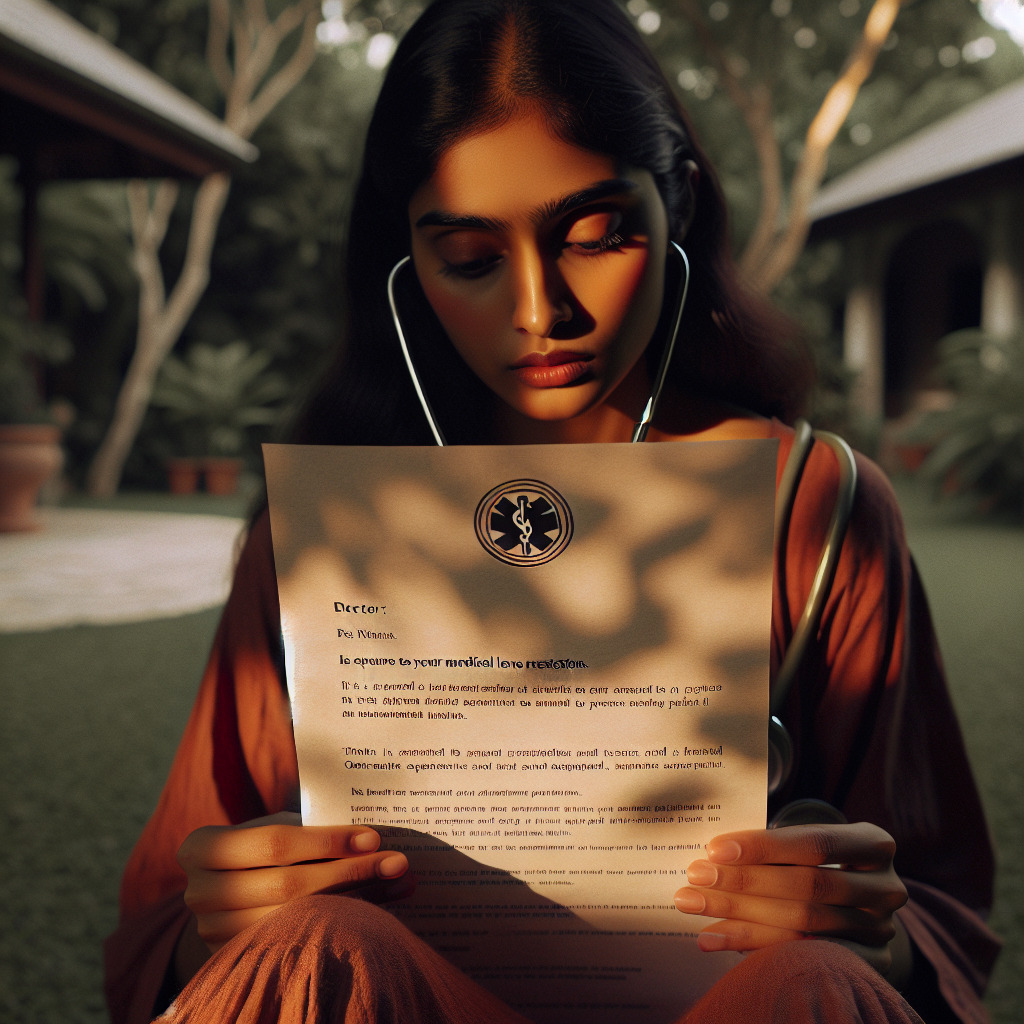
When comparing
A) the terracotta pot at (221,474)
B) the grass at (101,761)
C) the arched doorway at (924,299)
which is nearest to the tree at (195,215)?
the terracotta pot at (221,474)

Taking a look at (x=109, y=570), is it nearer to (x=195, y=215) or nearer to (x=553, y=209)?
(x=553, y=209)

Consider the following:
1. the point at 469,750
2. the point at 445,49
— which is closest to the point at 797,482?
the point at 469,750

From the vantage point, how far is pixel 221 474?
430 inches

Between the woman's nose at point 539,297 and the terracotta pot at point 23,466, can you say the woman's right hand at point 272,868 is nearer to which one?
the woman's nose at point 539,297

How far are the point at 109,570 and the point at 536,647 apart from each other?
18.4 feet

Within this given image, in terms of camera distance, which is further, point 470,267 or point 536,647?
point 470,267

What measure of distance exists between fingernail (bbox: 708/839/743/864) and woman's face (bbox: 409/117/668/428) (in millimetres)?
439

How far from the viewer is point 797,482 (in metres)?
0.97

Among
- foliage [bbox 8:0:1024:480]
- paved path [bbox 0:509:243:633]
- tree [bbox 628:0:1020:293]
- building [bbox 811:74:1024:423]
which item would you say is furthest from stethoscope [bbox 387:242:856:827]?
building [bbox 811:74:1024:423]

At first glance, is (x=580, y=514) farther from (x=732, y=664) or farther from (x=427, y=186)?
(x=427, y=186)

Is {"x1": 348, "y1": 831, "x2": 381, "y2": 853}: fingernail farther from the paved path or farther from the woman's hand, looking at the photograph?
the paved path

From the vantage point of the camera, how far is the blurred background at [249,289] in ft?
10.1

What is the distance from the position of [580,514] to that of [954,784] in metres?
0.53

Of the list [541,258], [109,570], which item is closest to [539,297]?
[541,258]
